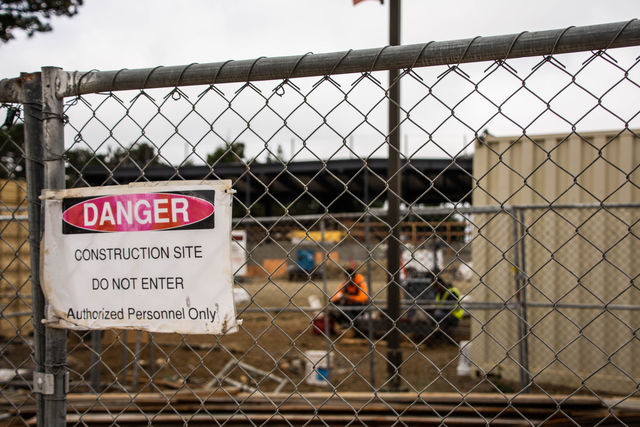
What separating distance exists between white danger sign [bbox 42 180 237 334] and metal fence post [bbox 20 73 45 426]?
6 centimetres

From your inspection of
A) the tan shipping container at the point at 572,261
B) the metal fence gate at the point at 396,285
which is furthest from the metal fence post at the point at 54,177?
the tan shipping container at the point at 572,261

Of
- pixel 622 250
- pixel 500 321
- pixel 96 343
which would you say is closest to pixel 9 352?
pixel 96 343

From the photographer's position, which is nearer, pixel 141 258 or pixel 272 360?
pixel 141 258

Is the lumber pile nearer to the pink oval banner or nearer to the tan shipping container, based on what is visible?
the pink oval banner

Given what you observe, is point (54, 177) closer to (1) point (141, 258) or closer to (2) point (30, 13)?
(1) point (141, 258)

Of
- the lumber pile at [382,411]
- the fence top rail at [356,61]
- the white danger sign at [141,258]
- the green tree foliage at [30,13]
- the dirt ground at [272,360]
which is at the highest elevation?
the green tree foliage at [30,13]

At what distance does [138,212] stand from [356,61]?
3.10 feet

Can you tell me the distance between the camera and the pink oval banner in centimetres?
185

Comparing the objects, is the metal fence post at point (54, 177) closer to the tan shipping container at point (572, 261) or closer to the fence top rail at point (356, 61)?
the fence top rail at point (356, 61)

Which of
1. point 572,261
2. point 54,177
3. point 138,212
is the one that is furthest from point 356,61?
point 572,261

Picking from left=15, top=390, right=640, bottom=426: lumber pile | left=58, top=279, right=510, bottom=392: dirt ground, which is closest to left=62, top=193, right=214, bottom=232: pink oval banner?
left=15, top=390, right=640, bottom=426: lumber pile

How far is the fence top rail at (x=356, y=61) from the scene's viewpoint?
4.98ft

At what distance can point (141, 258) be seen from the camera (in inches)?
74.4

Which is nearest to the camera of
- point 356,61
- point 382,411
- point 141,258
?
point 356,61
